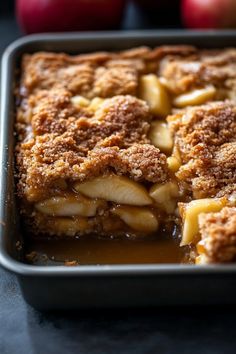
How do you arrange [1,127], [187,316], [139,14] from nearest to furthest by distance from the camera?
[187,316] < [1,127] < [139,14]

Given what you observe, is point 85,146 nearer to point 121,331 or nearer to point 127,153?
point 127,153

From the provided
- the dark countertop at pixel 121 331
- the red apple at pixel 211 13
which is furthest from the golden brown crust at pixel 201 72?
the dark countertop at pixel 121 331

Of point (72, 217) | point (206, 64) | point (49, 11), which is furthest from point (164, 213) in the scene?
point (49, 11)

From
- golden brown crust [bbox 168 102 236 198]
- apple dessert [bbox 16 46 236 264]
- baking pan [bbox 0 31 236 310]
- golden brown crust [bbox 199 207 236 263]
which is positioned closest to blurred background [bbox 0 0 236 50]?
apple dessert [bbox 16 46 236 264]

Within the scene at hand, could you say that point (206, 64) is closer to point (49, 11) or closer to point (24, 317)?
point (49, 11)

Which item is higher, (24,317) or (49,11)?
(49,11)

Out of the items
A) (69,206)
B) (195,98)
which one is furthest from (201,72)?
(69,206)
